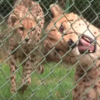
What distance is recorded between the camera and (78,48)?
293 cm

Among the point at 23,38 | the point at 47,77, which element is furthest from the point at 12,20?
the point at 47,77

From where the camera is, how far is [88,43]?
9.91ft

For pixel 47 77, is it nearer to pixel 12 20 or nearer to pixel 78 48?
pixel 12 20

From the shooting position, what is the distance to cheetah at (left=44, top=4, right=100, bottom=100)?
2938mm

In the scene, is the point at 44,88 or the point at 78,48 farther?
the point at 44,88

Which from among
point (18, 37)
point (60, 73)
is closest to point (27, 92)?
point (18, 37)

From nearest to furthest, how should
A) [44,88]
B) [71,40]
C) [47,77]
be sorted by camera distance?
[71,40]
[44,88]
[47,77]

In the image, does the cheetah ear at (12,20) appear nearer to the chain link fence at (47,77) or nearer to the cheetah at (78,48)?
the chain link fence at (47,77)

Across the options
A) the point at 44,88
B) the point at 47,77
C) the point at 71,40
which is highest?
the point at 71,40

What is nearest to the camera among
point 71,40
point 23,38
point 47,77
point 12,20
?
point 71,40

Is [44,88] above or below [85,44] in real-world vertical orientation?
below

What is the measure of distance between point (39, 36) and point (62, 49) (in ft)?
7.21

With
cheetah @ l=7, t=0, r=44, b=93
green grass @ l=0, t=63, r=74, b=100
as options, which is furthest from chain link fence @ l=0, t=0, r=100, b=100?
cheetah @ l=7, t=0, r=44, b=93

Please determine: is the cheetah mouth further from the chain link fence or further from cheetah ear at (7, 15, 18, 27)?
cheetah ear at (7, 15, 18, 27)
